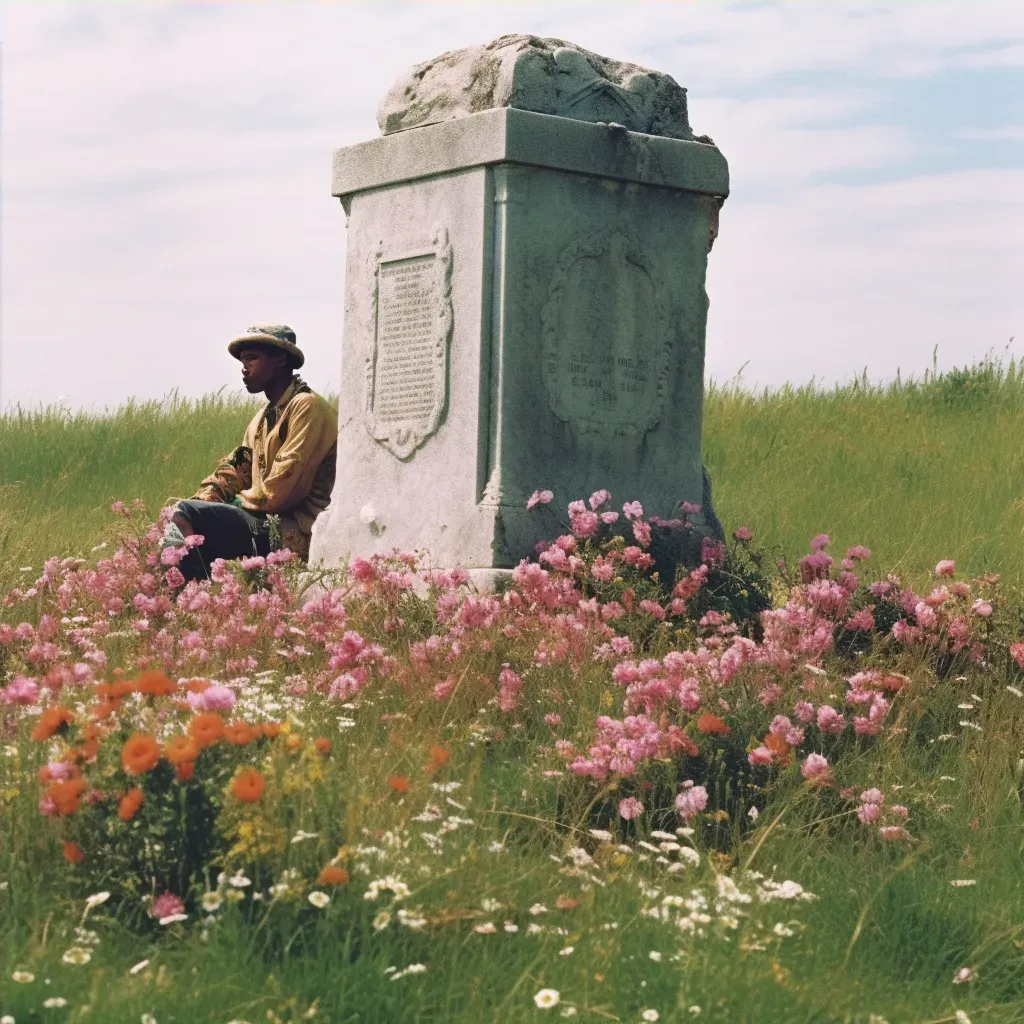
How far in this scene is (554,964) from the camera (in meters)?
3.68

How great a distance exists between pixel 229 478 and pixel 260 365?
0.72m

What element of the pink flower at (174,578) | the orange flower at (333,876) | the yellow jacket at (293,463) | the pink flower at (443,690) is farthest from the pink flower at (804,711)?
the yellow jacket at (293,463)

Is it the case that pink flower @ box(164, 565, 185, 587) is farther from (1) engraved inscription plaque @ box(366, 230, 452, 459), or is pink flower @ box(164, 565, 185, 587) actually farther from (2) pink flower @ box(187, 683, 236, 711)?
(2) pink flower @ box(187, 683, 236, 711)

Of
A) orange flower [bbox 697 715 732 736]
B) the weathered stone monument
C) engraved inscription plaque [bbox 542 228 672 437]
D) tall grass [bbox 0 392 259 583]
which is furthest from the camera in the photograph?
tall grass [bbox 0 392 259 583]

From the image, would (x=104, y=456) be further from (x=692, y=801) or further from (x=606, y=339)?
(x=692, y=801)

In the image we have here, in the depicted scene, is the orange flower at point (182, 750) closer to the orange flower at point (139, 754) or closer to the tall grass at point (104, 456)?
the orange flower at point (139, 754)

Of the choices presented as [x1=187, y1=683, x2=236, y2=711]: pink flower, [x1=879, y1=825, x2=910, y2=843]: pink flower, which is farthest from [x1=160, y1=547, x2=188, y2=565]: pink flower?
[x1=879, y1=825, x2=910, y2=843]: pink flower

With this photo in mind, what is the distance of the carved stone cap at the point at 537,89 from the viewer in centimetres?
841

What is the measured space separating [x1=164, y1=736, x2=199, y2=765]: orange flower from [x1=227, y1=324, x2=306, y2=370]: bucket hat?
6.05m

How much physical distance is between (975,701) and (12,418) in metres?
13.2

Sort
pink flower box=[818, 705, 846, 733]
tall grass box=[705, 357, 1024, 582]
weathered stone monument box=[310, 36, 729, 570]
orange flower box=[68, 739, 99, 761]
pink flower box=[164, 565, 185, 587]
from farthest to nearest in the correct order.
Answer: tall grass box=[705, 357, 1024, 582] → weathered stone monument box=[310, 36, 729, 570] → pink flower box=[164, 565, 185, 587] → pink flower box=[818, 705, 846, 733] → orange flower box=[68, 739, 99, 761]

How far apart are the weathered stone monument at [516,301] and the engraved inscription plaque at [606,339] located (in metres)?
0.01

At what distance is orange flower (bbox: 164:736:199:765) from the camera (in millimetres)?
3646

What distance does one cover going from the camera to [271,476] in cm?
938
